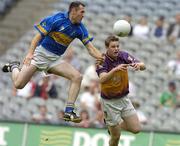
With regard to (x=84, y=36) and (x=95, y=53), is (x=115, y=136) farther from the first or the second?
(x=84, y=36)

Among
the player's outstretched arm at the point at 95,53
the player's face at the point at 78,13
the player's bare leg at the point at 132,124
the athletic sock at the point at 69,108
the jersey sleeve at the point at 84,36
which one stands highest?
the player's face at the point at 78,13

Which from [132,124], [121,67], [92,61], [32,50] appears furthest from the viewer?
[92,61]

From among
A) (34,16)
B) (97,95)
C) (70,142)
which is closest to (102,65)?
(70,142)

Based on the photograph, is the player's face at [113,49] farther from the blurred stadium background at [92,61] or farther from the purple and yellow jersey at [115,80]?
the blurred stadium background at [92,61]

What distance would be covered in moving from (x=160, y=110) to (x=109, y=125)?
5038mm

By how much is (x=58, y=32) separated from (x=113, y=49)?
1.02 m

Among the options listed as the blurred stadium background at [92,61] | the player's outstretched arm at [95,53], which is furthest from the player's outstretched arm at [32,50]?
the blurred stadium background at [92,61]

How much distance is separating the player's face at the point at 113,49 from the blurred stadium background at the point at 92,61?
334cm

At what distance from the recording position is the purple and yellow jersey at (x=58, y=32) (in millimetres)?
16719

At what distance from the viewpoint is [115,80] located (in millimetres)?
17047

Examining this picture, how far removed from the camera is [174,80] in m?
22.6

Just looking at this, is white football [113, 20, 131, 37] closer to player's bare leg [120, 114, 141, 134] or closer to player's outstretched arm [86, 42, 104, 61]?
player's outstretched arm [86, 42, 104, 61]

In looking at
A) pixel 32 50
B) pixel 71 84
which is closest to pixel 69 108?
pixel 71 84

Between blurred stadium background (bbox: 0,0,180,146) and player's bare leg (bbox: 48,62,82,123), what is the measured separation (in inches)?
126
